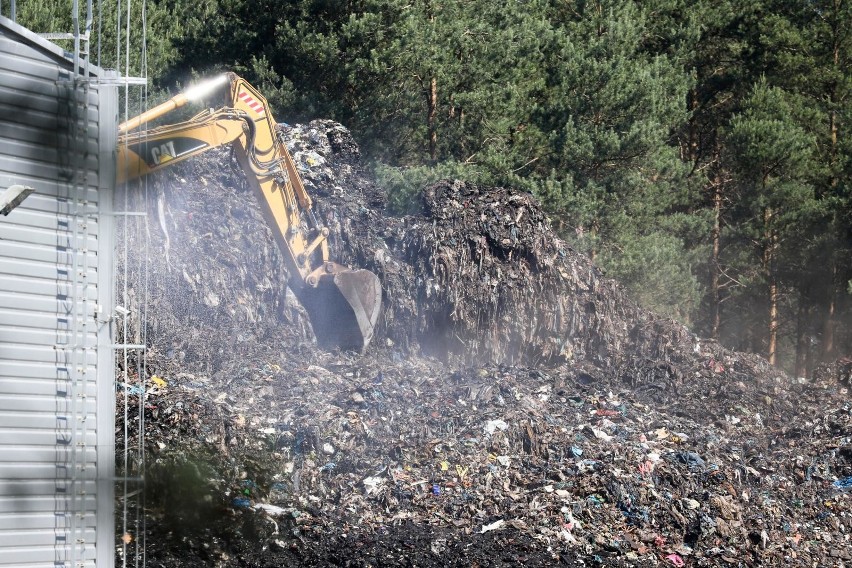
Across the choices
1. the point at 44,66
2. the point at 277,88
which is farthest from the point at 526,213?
the point at 44,66

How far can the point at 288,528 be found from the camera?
A: 8.86m

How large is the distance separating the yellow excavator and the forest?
3.76 meters

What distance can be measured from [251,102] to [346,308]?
262cm

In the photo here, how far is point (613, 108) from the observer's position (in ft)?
60.3

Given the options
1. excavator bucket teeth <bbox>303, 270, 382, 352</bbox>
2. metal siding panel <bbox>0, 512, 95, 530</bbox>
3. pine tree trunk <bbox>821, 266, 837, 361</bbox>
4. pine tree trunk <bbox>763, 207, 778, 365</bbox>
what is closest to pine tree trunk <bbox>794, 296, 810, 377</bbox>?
pine tree trunk <bbox>821, 266, 837, 361</bbox>

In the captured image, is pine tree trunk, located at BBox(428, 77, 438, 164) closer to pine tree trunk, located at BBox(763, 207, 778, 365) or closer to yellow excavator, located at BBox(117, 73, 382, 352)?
yellow excavator, located at BBox(117, 73, 382, 352)

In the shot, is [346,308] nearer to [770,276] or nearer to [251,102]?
[251,102]

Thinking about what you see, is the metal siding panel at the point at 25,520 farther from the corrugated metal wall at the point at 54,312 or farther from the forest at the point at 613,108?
the forest at the point at 613,108

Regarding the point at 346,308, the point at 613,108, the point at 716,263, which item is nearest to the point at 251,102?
the point at 346,308

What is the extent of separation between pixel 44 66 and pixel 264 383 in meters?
5.68

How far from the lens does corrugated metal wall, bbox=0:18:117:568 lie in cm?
573

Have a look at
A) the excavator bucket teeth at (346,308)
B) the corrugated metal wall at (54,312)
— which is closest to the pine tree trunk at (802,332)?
the excavator bucket teeth at (346,308)

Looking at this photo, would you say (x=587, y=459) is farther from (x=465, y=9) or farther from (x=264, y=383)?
(x=465, y=9)

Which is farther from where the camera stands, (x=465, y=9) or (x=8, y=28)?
(x=465, y=9)
